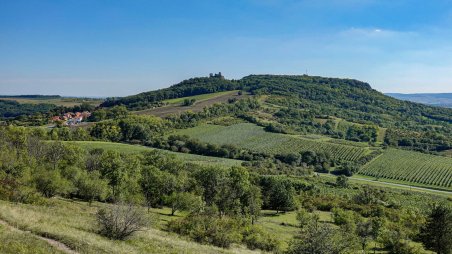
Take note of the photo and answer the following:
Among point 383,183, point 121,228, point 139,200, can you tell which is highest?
point 121,228

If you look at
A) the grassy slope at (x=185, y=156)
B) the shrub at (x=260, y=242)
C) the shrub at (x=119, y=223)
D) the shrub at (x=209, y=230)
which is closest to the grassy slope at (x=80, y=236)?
the shrub at (x=119, y=223)

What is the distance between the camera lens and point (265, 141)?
486 feet

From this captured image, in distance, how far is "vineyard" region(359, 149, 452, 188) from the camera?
112 m

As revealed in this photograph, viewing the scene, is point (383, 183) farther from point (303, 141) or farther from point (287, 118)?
point (287, 118)

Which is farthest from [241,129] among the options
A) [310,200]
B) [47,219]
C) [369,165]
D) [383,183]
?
[47,219]

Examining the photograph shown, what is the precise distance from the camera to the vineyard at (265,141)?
138 meters

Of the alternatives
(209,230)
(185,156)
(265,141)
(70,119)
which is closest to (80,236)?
(209,230)

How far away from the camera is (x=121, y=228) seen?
24.4 meters

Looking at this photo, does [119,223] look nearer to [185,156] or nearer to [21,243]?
[21,243]

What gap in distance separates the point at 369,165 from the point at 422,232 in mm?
83613

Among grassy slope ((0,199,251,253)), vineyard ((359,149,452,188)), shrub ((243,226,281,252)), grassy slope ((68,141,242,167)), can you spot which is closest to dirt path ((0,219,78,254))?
grassy slope ((0,199,251,253))

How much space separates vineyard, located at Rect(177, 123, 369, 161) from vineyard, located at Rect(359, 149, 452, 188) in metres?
9.62

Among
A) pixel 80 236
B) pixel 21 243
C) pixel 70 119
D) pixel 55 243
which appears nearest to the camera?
pixel 21 243

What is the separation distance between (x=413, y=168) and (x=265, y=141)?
5643cm
